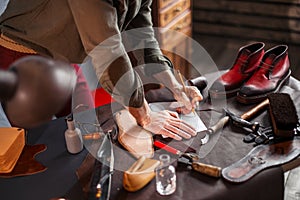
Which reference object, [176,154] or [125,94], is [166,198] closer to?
[176,154]

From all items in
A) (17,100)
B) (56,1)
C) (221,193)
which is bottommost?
(221,193)

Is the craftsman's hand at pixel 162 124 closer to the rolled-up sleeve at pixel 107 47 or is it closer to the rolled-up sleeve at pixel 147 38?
the rolled-up sleeve at pixel 107 47

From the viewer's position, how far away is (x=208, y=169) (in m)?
1.23

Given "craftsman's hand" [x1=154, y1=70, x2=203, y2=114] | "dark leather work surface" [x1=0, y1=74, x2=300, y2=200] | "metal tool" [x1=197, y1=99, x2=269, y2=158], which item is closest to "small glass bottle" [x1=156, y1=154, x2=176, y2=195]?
"dark leather work surface" [x1=0, y1=74, x2=300, y2=200]

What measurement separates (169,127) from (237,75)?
413mm

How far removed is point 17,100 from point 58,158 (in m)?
0.89

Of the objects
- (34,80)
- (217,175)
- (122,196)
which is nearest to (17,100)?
(34,80)

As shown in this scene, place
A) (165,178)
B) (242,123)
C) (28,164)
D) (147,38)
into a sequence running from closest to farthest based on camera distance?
1. (165,178)
2. (28,164)
3. (242,123)
4. (147,38)

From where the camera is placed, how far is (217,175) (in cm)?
123

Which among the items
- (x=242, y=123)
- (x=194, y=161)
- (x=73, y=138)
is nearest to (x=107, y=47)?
(x=73, y=138)

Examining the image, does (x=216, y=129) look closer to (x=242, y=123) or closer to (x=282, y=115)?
(x=242, y=123)

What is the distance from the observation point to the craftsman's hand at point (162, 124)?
4.59 ft

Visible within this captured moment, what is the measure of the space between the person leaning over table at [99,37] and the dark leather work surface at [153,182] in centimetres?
15

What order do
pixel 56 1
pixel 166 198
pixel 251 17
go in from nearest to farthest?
1. pixel 166 198
2. pixel 56 1
3. pixel 251 17
